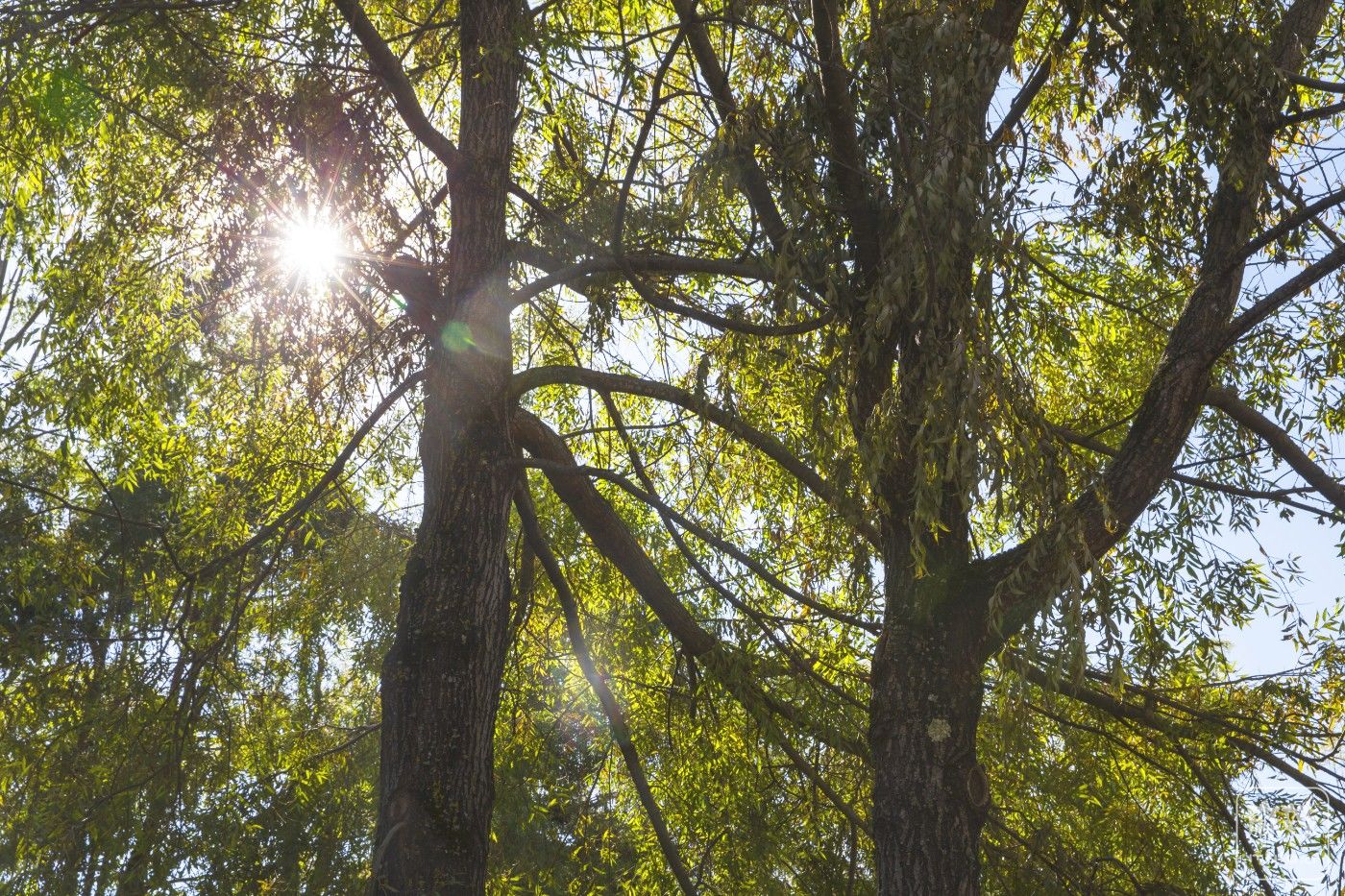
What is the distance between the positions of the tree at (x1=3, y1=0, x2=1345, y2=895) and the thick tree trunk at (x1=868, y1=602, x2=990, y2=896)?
0.01 meters

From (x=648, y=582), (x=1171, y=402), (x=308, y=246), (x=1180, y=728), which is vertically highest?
(x=308, y=246)

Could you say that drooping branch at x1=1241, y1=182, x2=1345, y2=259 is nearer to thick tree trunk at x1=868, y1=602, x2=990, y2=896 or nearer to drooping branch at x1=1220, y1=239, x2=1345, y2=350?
drooping branch at x1=1220, y1=239, x2=1345, y2=350

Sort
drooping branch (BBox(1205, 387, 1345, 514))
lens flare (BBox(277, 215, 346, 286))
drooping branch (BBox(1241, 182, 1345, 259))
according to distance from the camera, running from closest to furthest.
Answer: drooping branch (BBox(1241, 182, 1345, 259)) < drooping branch (BBox(1205, 387, 1345, 514)) < lens flare (BBox(277, 215, 346, 286))

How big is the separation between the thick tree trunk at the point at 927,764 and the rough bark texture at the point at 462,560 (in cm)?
135

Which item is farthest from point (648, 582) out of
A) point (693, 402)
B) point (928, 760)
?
point (928, 760)

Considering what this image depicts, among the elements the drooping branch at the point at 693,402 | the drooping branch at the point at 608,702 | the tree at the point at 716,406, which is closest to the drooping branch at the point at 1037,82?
the tree at the point at 716,406

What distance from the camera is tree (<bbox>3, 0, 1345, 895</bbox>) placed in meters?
4.01

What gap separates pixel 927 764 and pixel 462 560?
1.74 meters

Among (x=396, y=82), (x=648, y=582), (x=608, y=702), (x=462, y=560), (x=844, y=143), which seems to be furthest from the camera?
(x=608, y=702)

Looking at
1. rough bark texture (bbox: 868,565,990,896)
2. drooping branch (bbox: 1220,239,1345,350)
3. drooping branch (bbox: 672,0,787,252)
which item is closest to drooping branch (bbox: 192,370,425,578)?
drooping branch (bbox: 672,0,787,252)

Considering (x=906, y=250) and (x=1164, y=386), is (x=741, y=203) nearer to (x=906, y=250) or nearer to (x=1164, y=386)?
(x=906, y=250)

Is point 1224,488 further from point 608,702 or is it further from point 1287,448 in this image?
point 608,702

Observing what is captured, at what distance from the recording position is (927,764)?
13.1 feet

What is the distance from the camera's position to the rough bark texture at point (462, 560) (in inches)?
152
